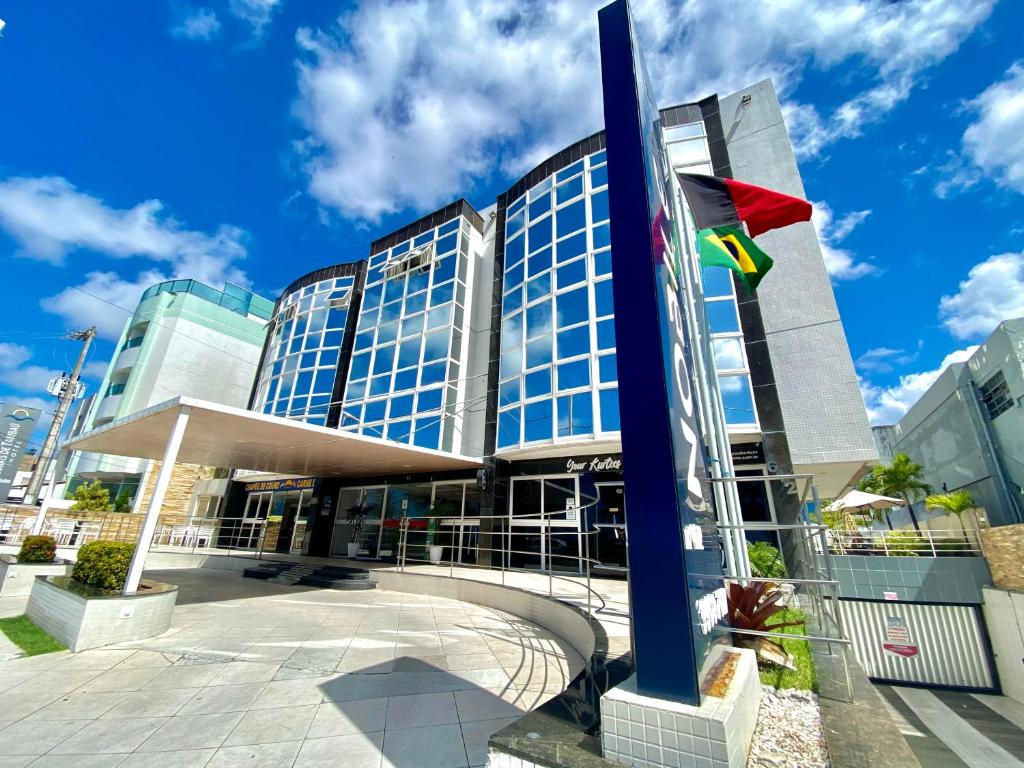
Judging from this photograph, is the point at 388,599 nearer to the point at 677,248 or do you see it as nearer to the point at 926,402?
the point at 677,248

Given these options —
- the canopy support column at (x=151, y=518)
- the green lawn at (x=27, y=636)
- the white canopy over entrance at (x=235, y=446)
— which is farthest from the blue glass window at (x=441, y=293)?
the green lawn at (x=27, y=636)

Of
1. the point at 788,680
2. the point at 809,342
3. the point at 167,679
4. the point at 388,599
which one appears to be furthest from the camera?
the point at 809,342

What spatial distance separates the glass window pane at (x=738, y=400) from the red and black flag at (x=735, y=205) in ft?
22.3

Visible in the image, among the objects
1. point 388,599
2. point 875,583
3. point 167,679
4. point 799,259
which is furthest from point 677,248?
point 875,583

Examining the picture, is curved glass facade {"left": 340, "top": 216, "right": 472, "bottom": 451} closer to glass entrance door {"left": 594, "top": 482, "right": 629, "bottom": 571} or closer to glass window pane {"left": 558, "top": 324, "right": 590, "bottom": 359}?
glass window pane {"left": 558, "top": 324, "right": 590, "bottom": 359}

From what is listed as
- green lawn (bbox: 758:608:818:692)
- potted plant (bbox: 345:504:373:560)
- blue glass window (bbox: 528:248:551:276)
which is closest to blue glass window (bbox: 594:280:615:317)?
blue glass window (bbox: 528:248:551:276)

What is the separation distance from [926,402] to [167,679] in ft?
134

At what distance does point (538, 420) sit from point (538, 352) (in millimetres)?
2414

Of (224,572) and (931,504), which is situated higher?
(931,504)

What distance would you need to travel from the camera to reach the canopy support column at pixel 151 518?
6174 mm

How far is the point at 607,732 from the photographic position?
208cm

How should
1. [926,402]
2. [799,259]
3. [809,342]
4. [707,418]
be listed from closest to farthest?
[707,418] → [809,342] → [799,259] → [926,402]

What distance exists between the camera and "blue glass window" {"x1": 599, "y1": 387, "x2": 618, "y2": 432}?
12325 mm

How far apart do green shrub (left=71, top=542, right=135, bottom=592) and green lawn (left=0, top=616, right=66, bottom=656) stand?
730 mm
